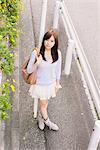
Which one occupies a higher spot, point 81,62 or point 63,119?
point 81,62

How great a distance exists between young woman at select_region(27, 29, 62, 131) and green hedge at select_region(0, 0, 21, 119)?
466 millimetres

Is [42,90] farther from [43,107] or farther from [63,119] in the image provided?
[63,119]

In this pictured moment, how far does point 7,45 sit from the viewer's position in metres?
5.41

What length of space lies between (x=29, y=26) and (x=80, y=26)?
1356 millimetres

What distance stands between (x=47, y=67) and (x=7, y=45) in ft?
5.20

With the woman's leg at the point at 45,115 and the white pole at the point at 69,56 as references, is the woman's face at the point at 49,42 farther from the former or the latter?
the white pole at the point at 69,56

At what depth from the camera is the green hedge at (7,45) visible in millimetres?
4102

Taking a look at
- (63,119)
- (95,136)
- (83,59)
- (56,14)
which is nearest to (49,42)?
(95,136)

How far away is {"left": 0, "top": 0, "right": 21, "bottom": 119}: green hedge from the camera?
4.10 meters

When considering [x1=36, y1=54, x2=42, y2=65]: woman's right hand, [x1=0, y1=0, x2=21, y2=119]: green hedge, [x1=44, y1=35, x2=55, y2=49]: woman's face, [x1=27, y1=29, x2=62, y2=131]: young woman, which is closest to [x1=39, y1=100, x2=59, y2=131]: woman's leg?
[x1=27, y1=29, x2=62, y2=131]: young woman

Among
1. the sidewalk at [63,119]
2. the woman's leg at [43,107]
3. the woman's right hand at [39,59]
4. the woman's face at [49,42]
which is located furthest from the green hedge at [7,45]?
the woman's face at [49,42]

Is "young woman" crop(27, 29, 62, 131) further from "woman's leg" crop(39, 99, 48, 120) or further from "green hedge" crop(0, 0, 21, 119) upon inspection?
"green hedge" crop(0, 0, 21, 119)

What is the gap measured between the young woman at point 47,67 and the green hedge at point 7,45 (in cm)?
47

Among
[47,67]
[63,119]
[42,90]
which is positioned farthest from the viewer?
[63,119]
